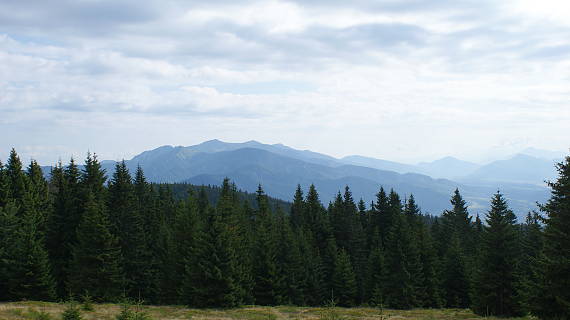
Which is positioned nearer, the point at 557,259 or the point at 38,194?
the point at 557,259

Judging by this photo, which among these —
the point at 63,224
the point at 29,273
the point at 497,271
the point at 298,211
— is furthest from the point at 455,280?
the point at 29,273

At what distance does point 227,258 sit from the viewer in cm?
3884

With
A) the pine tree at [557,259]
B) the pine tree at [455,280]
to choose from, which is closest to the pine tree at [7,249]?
the pine tree at [557,259]

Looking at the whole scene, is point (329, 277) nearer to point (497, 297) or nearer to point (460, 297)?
point (460, 297)

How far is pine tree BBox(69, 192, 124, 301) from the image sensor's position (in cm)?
3959

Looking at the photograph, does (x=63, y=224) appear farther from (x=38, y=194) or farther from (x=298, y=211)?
(x=298, y=211)

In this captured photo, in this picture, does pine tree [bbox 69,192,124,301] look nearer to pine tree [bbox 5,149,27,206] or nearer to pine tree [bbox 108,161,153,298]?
pine tree [bbox 108,161,153,298]

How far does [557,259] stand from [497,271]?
11.0 m

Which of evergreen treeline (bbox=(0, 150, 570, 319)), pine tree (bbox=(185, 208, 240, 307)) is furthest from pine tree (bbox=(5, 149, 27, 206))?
pine tree (bbox=(185, 208, 240, 307))

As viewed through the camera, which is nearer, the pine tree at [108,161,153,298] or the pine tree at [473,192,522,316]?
the pine tree at [473,192,522,316]

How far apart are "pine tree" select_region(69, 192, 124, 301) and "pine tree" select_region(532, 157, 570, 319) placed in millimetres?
35005

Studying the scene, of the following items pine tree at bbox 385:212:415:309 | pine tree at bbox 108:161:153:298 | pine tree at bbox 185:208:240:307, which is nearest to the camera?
pine tree at bbox 185:208:240:307

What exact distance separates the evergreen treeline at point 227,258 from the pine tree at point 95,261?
11cm

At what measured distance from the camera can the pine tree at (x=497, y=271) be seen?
32500 millimetres
